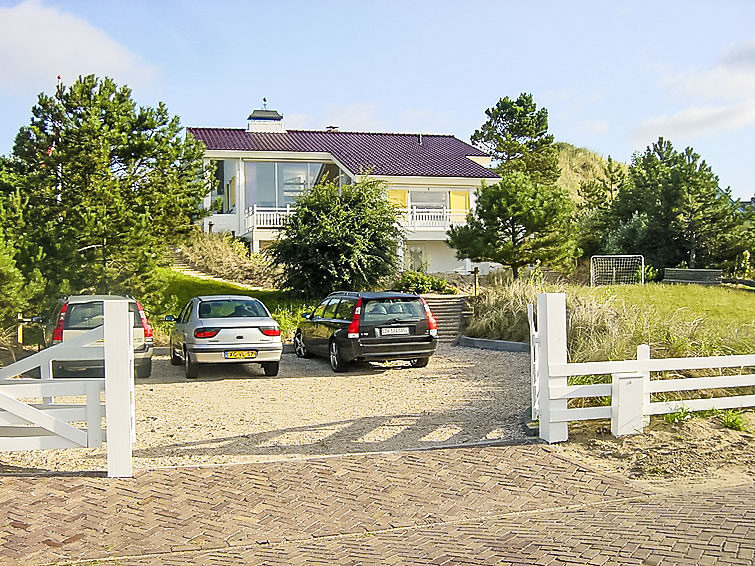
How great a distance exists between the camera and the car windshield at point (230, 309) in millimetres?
15328

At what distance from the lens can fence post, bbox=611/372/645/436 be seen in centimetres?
884

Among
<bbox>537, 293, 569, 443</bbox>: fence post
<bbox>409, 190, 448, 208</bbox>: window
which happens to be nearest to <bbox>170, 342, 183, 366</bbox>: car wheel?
<bbox>537, 293, 569, 443</bbox>: fence post

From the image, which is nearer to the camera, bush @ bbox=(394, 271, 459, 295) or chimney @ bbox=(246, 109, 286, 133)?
bush @ bbox=(394, 271, 459, 295)

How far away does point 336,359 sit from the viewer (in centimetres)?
1605

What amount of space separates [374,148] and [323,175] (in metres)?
3.95

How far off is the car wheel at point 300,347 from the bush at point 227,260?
32.0 ft

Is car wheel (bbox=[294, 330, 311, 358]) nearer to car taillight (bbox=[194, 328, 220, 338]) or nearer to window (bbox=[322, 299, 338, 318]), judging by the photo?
window (bbox=[322, 299, 338, 318])

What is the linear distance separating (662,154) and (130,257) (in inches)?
1306

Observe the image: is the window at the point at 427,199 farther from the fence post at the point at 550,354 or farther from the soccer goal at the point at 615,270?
the fence post at the point at 550,354

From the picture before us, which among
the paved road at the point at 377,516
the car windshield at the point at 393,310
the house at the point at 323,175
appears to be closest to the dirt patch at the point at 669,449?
the paved road at the point at 377,516

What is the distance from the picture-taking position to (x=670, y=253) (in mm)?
32812

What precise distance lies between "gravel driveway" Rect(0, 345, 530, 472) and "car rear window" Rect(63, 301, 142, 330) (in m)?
1.36

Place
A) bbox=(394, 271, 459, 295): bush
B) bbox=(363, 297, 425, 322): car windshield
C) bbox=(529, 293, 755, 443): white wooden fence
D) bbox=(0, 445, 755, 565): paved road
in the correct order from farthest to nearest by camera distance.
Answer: bbox=(394, 271, 459, 295): bush
bbox=(363, 297, 425, 322): car windshield
bbox=(529, 293, 755, 443): white wooden fence
bbox=(0, 445, 755, 565): paved road

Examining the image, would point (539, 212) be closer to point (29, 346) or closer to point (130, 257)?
point (130, 257)
